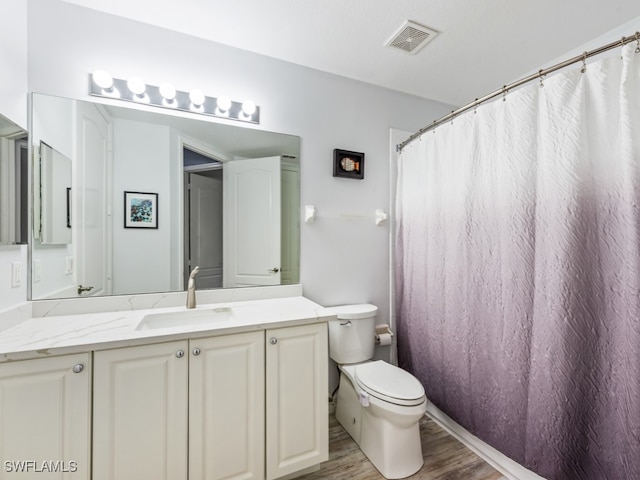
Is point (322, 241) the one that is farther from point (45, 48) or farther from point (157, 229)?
point (45, 48)

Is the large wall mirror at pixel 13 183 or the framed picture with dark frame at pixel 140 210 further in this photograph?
the framed picture with dark frame at pixel 140 210

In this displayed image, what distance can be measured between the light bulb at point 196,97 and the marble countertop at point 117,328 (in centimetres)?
121

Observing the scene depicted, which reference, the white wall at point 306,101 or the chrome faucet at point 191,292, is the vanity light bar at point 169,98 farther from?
the chrome faucet at point 191,292

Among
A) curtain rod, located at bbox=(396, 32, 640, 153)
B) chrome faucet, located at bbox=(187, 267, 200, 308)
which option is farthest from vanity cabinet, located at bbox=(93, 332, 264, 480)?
curtain rod, located at bbox=(396, 32, 640, 153)

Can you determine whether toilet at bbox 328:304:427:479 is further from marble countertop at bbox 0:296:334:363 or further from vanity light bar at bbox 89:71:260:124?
vanity light bar at bbox 89:71:260:124

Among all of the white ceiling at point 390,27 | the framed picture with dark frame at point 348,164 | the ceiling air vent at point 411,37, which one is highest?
the white ceiling at point 390,27

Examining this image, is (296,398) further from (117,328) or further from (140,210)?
(140,210)

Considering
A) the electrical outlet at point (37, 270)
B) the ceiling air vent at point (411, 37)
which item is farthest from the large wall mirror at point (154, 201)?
the ceiling air vent at point (411, 37)

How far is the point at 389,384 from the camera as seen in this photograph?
1554 mm

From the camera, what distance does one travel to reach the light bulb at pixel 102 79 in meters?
1.47

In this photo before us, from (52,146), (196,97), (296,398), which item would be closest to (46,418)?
(296,398)

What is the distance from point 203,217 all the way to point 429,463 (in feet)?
6.37

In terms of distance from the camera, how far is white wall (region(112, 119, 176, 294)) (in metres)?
1.54

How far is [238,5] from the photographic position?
146cm
